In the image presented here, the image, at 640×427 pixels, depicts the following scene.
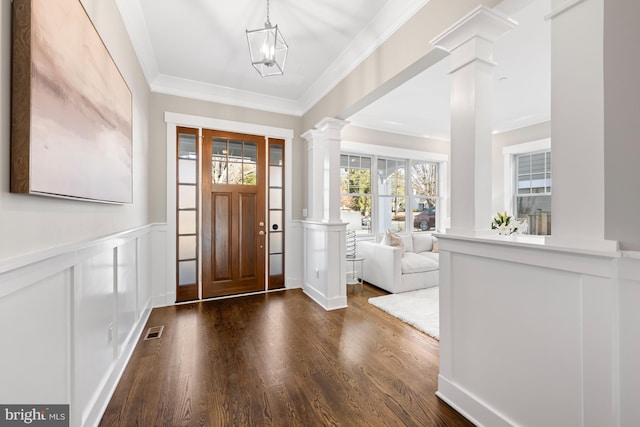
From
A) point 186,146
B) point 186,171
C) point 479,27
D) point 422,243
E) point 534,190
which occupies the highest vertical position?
point 479,27

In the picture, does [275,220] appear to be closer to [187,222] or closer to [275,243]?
[275,243]

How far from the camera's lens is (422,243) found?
486 centimetres

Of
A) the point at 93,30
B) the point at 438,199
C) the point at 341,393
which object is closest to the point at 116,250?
the point at 93,30

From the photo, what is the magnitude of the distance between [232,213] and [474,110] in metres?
3.10

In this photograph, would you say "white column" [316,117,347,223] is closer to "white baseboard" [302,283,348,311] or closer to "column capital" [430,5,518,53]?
"white baseboard" [302,283,348,311]

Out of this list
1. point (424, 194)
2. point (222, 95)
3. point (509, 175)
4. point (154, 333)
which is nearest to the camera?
point (154, 333)

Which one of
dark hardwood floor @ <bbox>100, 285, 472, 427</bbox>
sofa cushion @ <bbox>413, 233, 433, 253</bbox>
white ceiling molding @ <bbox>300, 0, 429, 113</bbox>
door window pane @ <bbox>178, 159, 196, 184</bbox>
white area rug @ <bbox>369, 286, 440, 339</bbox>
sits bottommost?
dark hardwood floor @ <bbox>100, 285, 472, 427</bbox>

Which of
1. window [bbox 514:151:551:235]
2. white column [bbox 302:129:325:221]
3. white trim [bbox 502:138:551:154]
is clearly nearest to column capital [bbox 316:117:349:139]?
white column [bbox 302:129:325:221]

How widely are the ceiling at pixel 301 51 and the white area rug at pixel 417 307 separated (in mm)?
2638

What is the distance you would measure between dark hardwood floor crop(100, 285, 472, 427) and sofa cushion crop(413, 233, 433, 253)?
6.83 ft

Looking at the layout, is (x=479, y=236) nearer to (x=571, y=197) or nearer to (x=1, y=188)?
(x=571, y=197)

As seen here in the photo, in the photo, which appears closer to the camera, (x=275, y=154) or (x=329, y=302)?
(x=329, y=302)

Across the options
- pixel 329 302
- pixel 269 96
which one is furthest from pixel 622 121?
pixel 269 96

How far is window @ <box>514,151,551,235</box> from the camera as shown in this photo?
5031 millimetres
